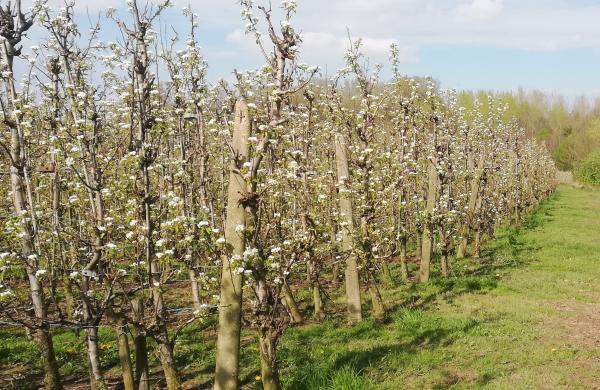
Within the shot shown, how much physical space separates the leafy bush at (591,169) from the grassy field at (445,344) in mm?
53174

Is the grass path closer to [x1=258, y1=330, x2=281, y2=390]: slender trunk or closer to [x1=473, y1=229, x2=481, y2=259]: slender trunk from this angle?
[x1=258, y1=330, x2=281, y2=390]: slender trunk

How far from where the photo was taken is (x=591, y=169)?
63188mm

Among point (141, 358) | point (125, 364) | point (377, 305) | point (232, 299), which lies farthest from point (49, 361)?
point (377, 305)

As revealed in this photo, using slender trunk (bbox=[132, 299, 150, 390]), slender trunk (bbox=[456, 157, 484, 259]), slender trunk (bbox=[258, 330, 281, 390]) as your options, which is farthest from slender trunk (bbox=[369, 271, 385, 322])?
slender trunk (bbox=[456, 157, 484, 259])

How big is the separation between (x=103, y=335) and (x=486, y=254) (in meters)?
14.5

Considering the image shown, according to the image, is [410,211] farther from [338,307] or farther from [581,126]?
[581,126]

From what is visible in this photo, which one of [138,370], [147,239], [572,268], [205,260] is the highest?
[147,239]

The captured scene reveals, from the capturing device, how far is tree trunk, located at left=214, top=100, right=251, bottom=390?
4.63 m

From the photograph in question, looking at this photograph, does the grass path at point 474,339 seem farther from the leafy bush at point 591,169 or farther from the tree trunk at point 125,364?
the leafy bush at point 591,169

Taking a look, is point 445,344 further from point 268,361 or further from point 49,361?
point 49,361

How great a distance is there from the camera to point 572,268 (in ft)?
55.8

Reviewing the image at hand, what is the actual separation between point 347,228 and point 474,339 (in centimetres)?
336

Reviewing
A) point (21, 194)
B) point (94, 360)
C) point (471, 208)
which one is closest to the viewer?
point (94, 360)

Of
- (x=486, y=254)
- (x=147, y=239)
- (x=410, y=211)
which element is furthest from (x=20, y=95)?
(x=486, y=254)
